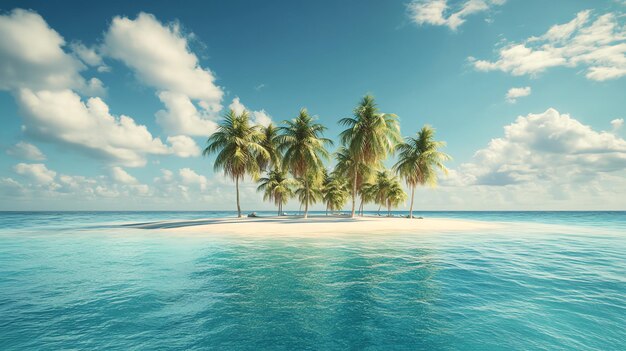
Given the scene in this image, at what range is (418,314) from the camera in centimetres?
459

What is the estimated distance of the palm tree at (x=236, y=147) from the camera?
2816cm

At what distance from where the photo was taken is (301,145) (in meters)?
28.2

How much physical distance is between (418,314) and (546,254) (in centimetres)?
882

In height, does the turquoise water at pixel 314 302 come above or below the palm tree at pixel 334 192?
below

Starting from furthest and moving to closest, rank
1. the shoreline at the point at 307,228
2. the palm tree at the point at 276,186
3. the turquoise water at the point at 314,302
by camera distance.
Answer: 1. the palm tree at the point at 276,186
2. the shoreline at the point at 307,228
3. the turquoise water at the point at 314,302

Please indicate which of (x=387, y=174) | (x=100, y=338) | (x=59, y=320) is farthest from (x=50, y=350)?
(x=387, y=174)

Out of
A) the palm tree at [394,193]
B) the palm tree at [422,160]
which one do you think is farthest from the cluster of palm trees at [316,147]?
the palm tree at [394,193]

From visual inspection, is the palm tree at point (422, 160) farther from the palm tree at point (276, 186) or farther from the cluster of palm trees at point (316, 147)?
the palm tree at point (276, 186)

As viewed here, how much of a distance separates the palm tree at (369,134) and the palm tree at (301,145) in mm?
3034

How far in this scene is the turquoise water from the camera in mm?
3762

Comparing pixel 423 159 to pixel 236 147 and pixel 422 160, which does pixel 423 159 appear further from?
pixel 236 147

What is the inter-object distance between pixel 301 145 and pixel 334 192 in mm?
21317

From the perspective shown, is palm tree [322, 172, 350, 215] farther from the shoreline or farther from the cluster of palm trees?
the shoreline

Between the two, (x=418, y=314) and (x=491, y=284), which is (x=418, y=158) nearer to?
(x=491, y=284)
